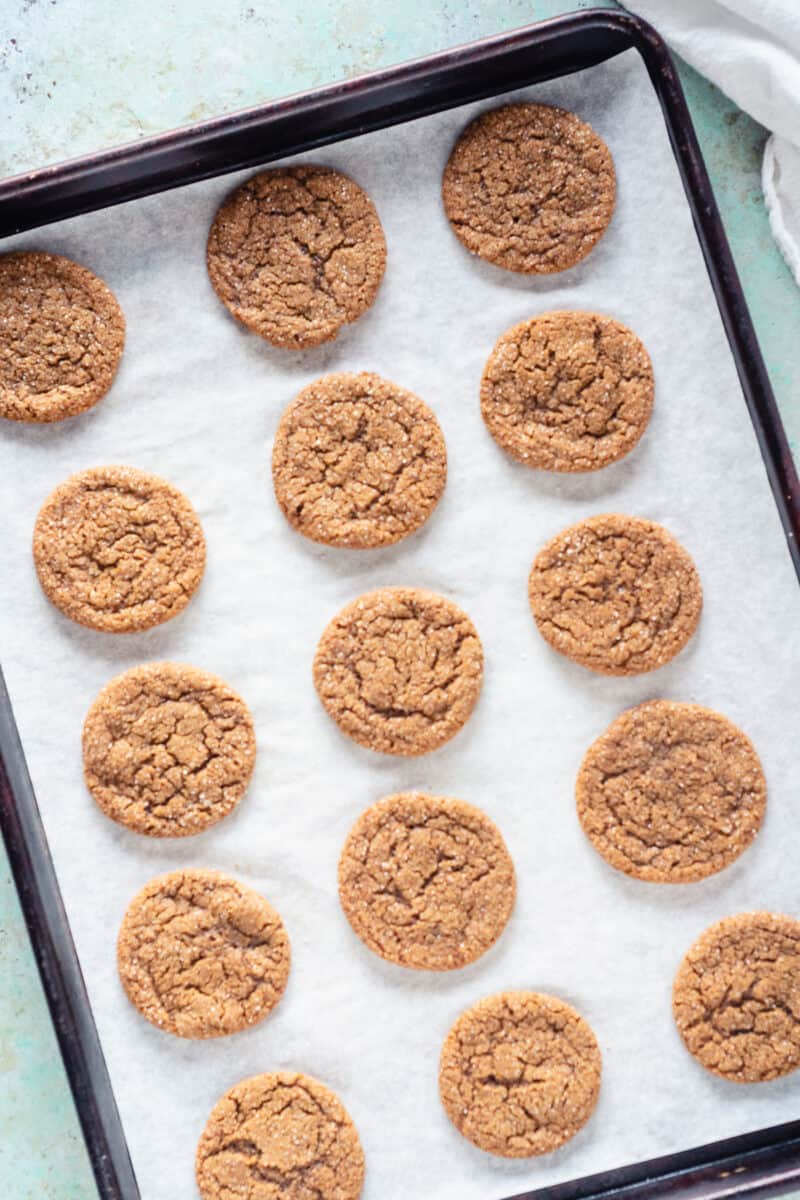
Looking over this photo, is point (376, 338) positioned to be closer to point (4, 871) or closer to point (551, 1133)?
point (4, 871)

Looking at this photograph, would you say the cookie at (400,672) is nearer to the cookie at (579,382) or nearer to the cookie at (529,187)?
the cookie at (579,382)

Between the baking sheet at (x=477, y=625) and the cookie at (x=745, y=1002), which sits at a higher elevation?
the baking sheet at (x=477, y=625)

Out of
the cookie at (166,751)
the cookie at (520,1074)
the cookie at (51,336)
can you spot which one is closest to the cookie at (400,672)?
the cookie at (166,751)

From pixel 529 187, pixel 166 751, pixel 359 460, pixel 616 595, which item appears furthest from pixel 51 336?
pixel 616 595

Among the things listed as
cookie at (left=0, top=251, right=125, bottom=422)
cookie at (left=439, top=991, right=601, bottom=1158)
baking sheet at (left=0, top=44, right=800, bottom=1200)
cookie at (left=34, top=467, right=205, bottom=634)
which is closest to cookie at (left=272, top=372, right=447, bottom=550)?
baking sheet at (left=0, top=44, right=800, bottom=1200)

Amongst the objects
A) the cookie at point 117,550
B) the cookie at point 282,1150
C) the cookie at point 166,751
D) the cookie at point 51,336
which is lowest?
the cookie at point 282,1150

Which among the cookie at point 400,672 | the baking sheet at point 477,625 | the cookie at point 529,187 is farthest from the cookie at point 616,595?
the cookie at point 529,187

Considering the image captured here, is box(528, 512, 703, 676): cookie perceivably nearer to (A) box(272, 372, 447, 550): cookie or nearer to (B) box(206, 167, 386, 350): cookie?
(A) box(272, 372, 447, 550): cookie
